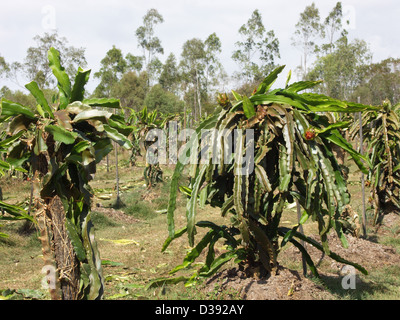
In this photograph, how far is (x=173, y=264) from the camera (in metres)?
7.04

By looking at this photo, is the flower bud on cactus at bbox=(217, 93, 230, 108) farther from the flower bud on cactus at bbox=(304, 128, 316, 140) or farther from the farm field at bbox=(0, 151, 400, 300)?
the farm field at bbox=(0, 151, 400, 300)

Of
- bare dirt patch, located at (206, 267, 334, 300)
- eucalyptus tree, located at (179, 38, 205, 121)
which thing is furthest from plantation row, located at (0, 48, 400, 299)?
eucalyptus tree, located at (179, 38, 205, 121)

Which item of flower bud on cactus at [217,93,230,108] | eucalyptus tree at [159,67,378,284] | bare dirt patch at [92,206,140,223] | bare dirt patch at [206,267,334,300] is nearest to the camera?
eucalyptus tree at [159,67,378,284]

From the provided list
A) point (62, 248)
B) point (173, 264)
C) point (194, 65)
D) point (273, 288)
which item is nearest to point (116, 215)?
point (173, 264)

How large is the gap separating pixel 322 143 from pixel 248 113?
0.87 meters

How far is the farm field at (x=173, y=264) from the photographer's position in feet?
15.3

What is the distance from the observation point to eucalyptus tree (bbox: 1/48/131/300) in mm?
3664

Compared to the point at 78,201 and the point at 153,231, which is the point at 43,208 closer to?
the point at 78,201

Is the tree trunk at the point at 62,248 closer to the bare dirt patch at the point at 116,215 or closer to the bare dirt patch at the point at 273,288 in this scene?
the bare dirt patch at the point at 273,288

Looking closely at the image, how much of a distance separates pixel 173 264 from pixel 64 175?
3714 millimetres

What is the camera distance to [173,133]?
16.7m

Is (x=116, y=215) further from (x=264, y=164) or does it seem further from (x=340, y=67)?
(x=340, y=67)

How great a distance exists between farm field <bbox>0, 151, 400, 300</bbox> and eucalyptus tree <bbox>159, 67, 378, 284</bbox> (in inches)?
11.0

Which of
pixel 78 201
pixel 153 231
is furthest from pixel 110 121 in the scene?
pixel 153 231
